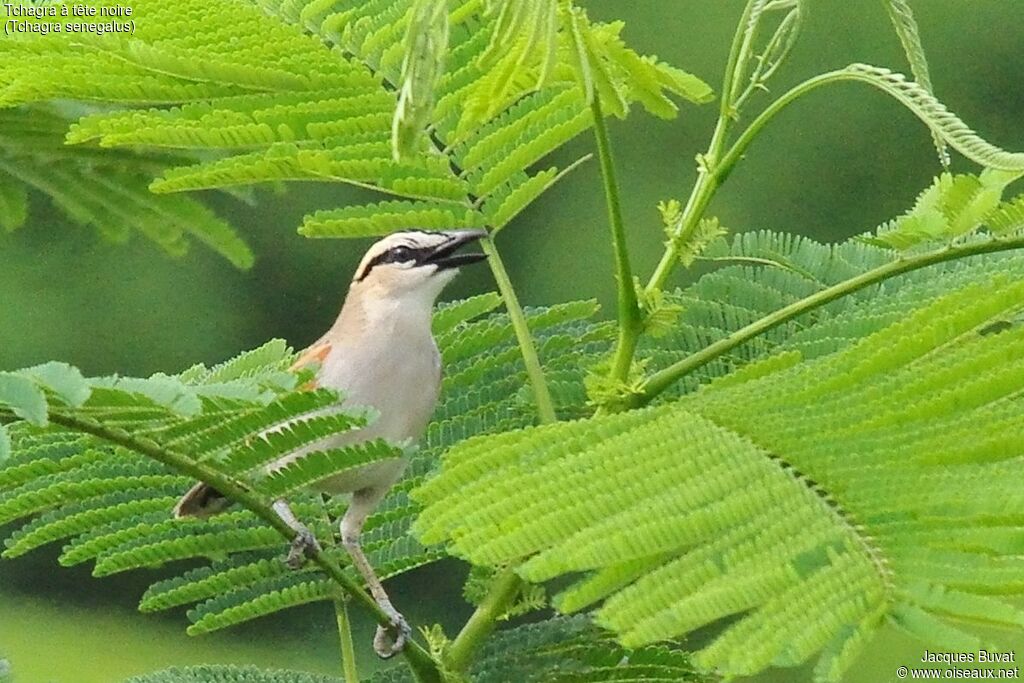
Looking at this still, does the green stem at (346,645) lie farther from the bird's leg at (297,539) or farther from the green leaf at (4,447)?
the green leaf at (4,447)

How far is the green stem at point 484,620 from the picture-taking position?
3.10 feet

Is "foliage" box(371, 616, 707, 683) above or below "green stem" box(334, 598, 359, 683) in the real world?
below

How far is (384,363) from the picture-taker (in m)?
1.30

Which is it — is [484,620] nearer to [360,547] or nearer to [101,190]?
[360,547]

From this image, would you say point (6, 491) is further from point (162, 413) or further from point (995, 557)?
point (995, 557)

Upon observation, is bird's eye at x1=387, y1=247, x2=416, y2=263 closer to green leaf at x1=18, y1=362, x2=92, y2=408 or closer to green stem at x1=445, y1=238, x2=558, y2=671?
green stem at x1=445, y1=238, x2=558, y2=671

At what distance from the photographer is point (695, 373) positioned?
1.06m

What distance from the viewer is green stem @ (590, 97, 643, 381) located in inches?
35.3

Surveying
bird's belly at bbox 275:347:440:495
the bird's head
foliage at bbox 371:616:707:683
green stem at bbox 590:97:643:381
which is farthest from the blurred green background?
green stem at bbox 590:97:643:381

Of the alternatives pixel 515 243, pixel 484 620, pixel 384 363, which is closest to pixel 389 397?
pixel 384 363

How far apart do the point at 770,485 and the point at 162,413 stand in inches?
11.1

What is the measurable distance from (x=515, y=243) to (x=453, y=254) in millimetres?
2960

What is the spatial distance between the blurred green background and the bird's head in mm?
2273

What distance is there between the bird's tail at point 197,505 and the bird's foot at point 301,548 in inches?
2.2
